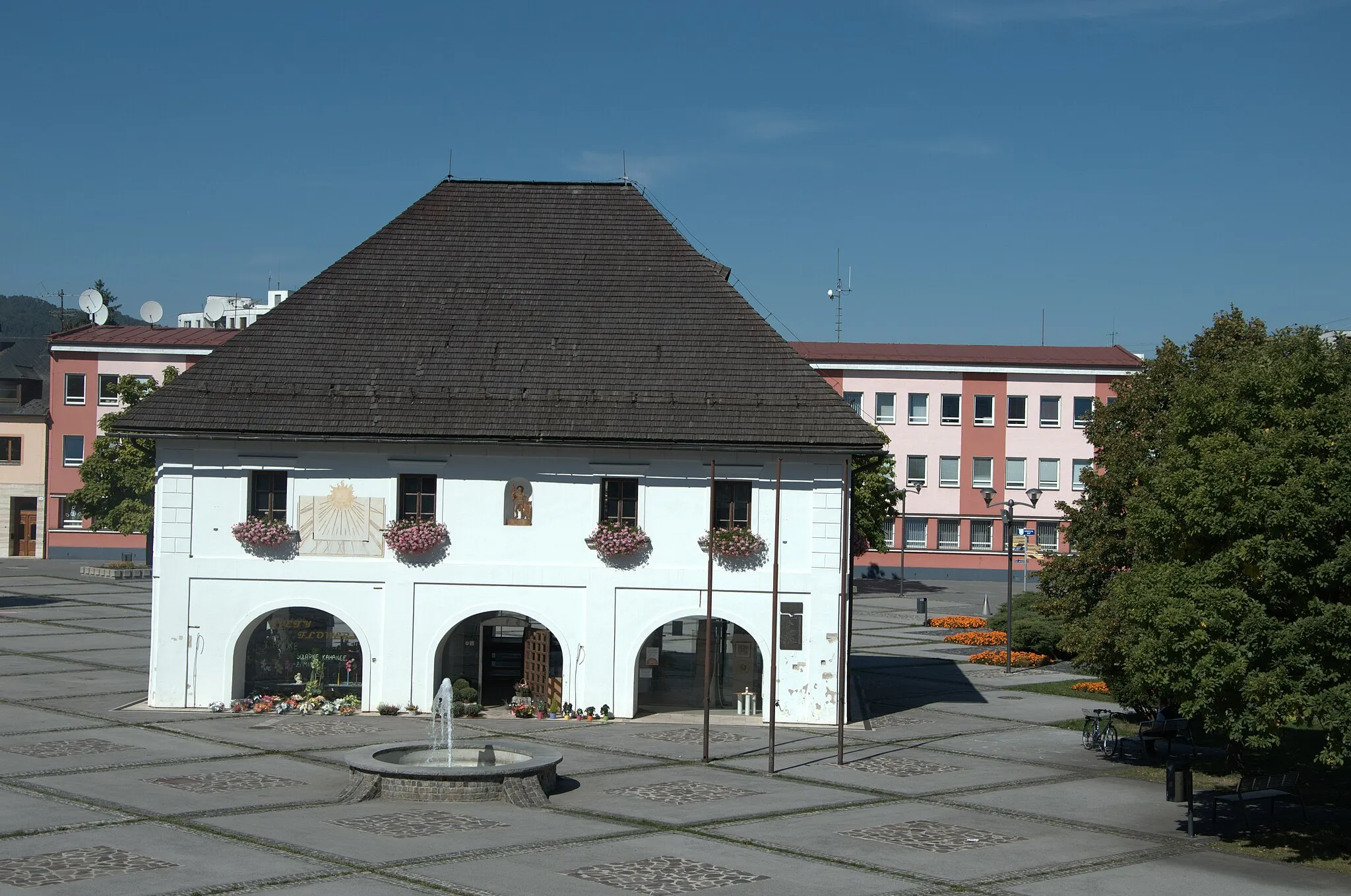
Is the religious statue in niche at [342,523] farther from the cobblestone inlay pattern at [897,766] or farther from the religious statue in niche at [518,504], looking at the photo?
the cobblestone inlay pattern at [897,766]

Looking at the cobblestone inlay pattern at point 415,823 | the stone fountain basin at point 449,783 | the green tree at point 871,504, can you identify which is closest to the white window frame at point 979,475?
the green tree at point 871,504

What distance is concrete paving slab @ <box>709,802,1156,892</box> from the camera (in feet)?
63.5

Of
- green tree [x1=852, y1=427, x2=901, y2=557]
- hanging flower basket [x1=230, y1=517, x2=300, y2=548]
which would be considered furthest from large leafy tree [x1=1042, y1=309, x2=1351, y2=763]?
green tree [x1=852, y1=427, x2=901, y2=557]

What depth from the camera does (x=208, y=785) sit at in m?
23.0

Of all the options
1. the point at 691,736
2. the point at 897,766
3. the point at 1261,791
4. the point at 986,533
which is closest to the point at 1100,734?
the point at 897,766

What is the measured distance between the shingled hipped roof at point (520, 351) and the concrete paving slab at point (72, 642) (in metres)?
12.9

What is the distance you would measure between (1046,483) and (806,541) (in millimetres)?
51078

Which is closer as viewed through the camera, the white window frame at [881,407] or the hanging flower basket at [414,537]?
the hanging flower basket at [414,537]

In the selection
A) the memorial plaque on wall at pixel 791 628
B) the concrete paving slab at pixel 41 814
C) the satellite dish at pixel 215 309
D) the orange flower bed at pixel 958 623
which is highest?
the satellite dish at pixel 215 309

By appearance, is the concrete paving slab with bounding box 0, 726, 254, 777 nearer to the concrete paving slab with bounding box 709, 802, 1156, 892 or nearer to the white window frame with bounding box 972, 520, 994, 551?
the concrete paving slab with bounding box 709, 802, 1156, 892

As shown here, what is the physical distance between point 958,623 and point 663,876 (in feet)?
127

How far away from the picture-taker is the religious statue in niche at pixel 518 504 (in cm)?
3167

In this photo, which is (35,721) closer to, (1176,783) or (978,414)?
(1176,783)

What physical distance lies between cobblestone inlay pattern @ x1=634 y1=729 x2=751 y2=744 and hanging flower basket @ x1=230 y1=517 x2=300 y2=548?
886 cm
